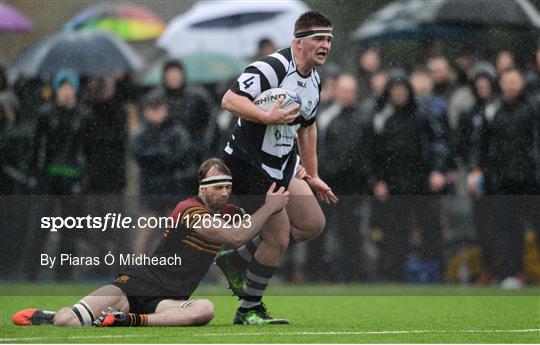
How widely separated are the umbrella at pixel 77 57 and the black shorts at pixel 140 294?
6957 millimetres

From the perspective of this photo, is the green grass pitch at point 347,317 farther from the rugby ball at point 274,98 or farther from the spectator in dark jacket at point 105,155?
the rugby ball at point 274,98

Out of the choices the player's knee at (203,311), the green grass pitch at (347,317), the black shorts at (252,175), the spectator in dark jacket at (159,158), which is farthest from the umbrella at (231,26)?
the player's knee at (203,311)

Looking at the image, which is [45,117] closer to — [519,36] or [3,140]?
[3,140]

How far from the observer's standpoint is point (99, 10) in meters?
18.3

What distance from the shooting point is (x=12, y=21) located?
17.3 metres

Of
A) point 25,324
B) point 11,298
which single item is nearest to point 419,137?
point 11,298

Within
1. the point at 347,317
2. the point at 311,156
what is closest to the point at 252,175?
the point at 311,156

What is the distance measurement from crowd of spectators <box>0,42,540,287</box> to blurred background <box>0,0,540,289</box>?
1cm

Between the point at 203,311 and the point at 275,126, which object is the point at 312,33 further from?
the point at 203,311

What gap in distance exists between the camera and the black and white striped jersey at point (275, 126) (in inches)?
388

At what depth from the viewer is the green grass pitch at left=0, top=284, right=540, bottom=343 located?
8.89 meters

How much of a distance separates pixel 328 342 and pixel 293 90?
2.02 metres

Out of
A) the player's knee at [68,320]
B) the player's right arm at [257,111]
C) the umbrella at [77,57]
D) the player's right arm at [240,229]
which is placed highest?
the player's right arm at [257,111]

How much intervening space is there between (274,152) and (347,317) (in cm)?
165
